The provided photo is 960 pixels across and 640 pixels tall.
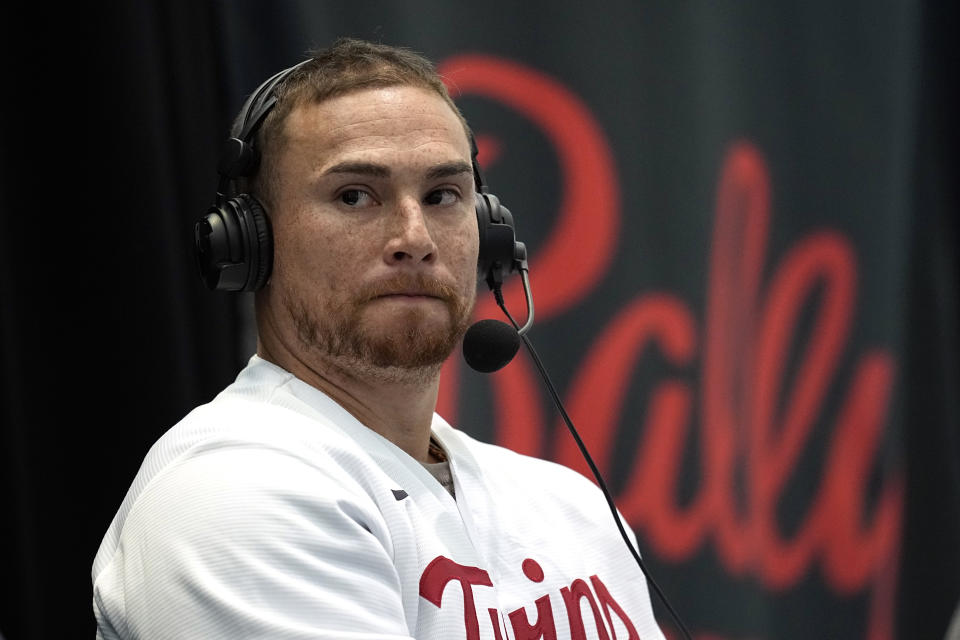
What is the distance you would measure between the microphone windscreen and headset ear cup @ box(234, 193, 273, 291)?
0.24 metres

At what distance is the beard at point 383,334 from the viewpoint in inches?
47.9

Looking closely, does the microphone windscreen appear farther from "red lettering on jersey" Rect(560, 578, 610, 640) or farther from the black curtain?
the black curtain

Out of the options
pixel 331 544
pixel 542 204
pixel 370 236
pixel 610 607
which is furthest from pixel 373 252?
pixel 542 204

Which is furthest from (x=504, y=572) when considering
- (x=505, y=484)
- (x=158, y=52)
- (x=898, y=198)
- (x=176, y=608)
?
(x=898, y=198)

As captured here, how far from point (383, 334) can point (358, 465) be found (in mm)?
164

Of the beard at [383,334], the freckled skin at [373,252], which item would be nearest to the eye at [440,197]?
the freckled skin at [373,252]

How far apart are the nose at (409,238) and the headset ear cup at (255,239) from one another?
14 centimetres

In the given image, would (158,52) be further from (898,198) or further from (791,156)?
(898,198)

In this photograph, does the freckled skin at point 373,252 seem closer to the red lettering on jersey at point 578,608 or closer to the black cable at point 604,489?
the black cable at point 604,489

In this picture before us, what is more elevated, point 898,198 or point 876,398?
point 898,198

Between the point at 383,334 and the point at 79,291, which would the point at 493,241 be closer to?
the point at 383,334

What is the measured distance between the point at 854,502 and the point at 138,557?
5.65 feet

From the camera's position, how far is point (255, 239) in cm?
124

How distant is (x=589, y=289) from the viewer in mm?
2068
